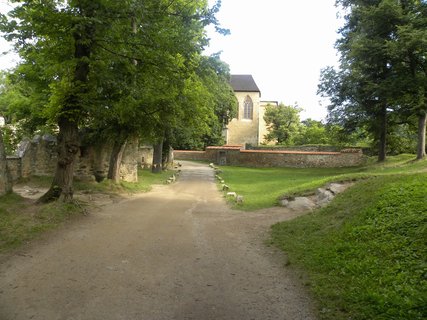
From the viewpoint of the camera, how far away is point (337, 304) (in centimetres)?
432

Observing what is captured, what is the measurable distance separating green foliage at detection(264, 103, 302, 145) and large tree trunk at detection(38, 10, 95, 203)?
43.8m

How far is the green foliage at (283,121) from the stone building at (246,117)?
5.58m

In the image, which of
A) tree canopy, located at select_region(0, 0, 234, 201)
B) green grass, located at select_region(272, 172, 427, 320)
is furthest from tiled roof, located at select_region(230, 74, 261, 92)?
green grass, located at select_region(272, 172, 427, 320)

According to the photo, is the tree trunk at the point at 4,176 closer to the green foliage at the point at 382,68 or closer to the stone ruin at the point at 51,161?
the stone ruin at the point at 51,161

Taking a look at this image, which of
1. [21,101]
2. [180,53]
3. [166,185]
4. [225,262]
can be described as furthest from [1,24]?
[166,185]

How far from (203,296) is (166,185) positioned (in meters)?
15.4

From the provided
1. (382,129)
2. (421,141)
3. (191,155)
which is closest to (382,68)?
(382,129)

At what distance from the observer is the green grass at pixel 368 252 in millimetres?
4027

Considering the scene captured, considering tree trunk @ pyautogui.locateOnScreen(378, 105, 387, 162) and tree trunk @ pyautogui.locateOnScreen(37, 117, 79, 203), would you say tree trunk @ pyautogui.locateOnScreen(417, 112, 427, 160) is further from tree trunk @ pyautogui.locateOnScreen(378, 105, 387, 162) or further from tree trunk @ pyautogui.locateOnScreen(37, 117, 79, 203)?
tree trunk @ pyautogui.locateOnScreen(37, 117, 79, 203)

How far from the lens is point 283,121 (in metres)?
52.4

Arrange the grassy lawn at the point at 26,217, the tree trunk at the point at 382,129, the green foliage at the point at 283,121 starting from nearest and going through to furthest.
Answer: the grassy lawn at the point at 26,217
the tree trunk at the point at 382,129
the green foliage at the point at 283,121

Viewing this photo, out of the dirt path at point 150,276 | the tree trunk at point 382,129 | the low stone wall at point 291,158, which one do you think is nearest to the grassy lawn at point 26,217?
the dirt path at point 150,276

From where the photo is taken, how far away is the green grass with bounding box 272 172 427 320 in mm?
4027

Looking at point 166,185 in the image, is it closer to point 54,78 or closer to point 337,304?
point 54,78
